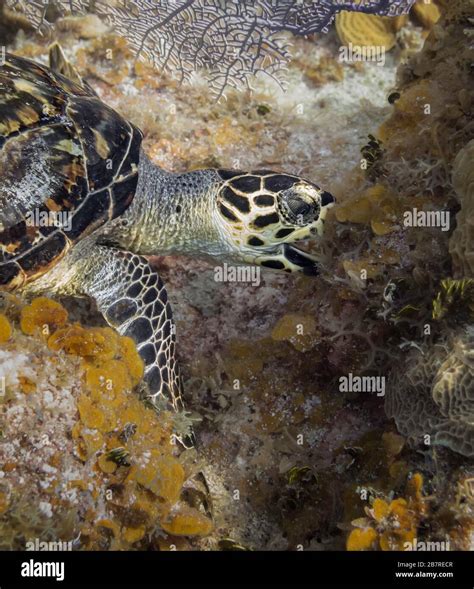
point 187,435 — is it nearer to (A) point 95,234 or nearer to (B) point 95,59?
(A) point 95,234

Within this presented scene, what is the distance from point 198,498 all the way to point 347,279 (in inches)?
49.8

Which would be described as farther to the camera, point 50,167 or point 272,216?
point 272,216

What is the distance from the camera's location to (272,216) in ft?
8.88

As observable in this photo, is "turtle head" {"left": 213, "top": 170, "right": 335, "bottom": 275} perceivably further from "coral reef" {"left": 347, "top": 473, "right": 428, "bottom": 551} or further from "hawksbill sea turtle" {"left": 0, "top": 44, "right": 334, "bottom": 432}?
"coral reef" {"left": 347, "top": 473, "right": 428, "bottom": 551}

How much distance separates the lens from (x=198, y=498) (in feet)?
7.24

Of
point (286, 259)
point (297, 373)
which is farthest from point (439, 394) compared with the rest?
point (286, 259)

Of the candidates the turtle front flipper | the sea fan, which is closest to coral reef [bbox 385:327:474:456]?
the turtle front flipper

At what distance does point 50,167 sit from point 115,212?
0.42m

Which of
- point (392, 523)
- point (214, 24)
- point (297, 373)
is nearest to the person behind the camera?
point (392, 523)

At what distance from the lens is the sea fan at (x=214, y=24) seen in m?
3.24

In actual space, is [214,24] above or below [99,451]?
above

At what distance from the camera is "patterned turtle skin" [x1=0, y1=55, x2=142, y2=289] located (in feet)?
7.45

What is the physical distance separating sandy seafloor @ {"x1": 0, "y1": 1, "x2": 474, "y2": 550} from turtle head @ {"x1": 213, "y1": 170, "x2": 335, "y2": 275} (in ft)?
0.41

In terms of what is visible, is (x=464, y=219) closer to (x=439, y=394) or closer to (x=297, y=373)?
(x=439, y=394)
